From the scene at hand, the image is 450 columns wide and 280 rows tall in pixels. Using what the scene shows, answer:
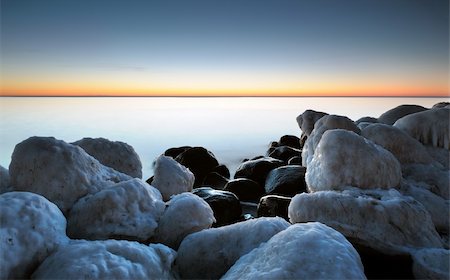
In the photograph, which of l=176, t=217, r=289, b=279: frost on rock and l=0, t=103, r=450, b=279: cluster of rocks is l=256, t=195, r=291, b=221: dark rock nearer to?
l=0, t=103, r=450, b=279: cluster of rocks

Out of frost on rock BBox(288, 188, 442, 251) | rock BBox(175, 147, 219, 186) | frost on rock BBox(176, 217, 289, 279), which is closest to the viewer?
frost on rock BBox(176, 217, 289, 279)

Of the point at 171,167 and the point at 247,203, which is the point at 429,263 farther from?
the point at 247,203

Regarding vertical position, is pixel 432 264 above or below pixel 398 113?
below

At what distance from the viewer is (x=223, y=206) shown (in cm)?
445

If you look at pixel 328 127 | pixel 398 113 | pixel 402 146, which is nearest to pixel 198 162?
pixel 328 127

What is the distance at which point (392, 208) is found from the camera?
2.85 metres

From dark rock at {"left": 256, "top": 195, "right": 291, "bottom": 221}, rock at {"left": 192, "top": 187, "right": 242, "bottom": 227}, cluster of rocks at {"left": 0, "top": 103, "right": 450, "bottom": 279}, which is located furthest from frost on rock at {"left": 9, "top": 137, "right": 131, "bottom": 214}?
dark rock at {"left": 256, "top": 195, "right": 291, "bottom": 221}

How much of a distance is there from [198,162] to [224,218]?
3.10m

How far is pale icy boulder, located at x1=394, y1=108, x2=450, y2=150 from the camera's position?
451 centimetres

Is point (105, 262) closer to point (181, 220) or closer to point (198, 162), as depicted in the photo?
point (181, 220)

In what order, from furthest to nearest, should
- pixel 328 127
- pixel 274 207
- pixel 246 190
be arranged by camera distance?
pixel 246 190, pixel 328 127, pixel 274 207

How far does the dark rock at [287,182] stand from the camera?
5.23m

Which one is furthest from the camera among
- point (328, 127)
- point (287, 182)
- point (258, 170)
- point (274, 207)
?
point (258, 170)

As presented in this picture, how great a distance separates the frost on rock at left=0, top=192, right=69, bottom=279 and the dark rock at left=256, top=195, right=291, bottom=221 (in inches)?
106
